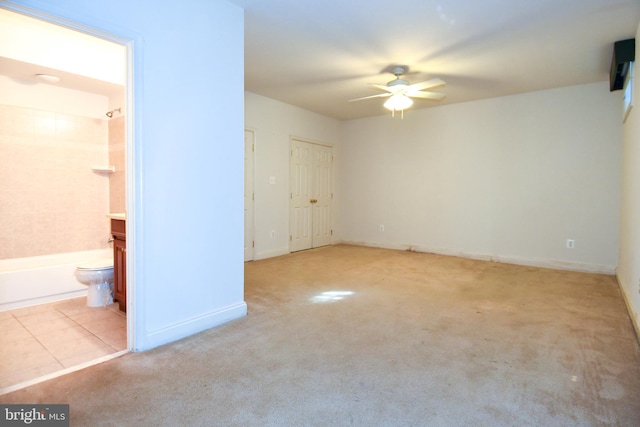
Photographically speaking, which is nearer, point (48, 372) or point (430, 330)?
point (48, 372)

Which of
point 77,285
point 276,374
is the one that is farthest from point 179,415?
point 77,285

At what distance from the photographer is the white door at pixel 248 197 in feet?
17.6

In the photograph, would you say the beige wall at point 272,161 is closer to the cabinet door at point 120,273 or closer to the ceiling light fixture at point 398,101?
the ceiling light fixture at point 398,101

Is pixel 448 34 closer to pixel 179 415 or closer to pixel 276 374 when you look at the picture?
pixel 276 374

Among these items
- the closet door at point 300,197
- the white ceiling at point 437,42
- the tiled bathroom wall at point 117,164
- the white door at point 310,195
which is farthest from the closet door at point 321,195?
the tiled bathroom wall at point 117,164

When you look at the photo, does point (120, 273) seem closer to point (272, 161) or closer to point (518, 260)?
point (272, 161)

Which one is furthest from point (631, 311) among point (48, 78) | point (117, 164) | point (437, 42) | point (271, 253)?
point (48, 78)

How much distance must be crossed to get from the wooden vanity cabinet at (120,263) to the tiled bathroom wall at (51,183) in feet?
4.83

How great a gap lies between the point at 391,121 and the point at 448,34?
10.7 ft

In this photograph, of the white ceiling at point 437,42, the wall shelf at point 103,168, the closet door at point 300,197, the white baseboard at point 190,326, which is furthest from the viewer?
the closet door at point 300,197

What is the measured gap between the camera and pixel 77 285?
12.2 feet

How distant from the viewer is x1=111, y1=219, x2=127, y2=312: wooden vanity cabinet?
3.12 metres

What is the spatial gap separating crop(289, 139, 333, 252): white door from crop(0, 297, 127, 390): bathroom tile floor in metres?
3.38

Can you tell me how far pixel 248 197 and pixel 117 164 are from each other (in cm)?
177
